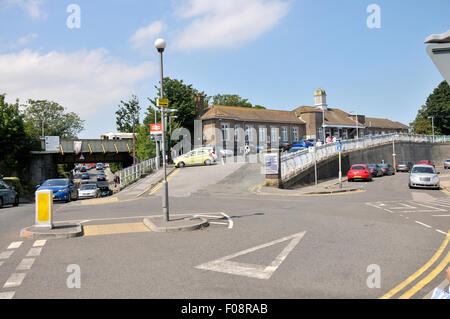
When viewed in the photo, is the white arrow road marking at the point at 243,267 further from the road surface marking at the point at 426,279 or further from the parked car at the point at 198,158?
the parked car at the point at 198,158

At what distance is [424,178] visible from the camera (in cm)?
2492

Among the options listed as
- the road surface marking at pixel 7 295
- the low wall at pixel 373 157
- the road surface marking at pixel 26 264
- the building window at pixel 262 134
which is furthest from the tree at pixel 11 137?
the road surface marking at pixel 7 295

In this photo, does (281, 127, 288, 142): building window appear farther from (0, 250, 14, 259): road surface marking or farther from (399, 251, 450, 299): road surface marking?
(0, 250, 14, 259): road surface marking

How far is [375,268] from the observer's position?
6.45 metres

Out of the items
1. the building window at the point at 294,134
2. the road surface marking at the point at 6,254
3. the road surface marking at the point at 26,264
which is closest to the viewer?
the road surface marking at the point at 26,264

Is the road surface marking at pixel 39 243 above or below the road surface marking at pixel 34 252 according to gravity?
below

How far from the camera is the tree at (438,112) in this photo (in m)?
82.2

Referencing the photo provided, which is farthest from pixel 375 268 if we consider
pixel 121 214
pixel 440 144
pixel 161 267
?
pixel 440 144

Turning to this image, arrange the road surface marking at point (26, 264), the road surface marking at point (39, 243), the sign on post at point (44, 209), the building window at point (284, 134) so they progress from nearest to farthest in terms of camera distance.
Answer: the road surface marking at point (26, 264) → the road surface marking at point (39, 243) → the sign on post at point (44, 209) → the building window at point (284, 134)

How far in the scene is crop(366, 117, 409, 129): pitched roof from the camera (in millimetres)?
80831

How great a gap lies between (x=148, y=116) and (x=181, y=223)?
44926 millimetres

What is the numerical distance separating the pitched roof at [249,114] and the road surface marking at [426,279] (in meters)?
48.7

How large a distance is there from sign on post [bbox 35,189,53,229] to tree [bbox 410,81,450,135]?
88.4 m
